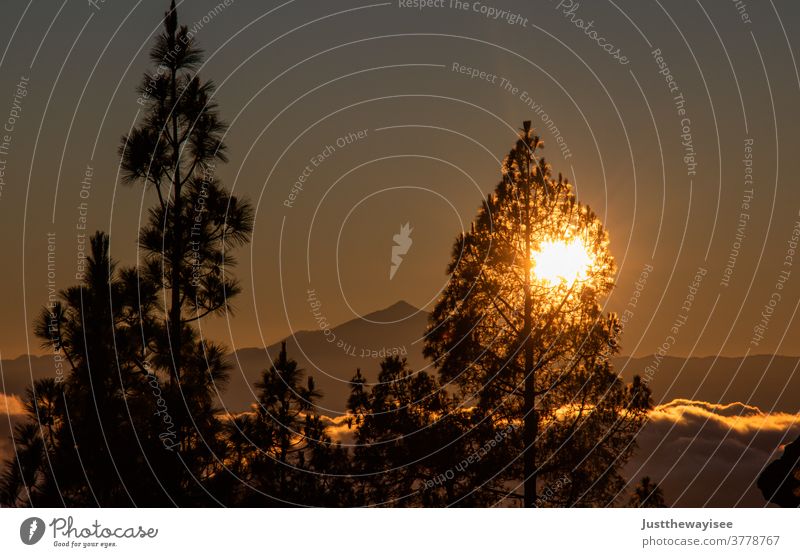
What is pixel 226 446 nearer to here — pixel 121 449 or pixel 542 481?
pixel 121 449

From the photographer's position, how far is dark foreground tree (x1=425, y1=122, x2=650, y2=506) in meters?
25.8

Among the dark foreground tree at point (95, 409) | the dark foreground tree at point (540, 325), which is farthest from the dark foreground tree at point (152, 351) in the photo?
the dark foreground tree at point (540, 325)

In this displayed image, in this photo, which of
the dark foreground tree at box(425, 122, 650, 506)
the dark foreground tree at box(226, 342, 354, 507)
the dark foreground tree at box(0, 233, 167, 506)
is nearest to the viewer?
the dark foreground tree at box(0, 233, 167, 506)

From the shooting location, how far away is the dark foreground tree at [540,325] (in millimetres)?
25797

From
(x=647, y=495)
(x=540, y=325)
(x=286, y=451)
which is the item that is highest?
(x=540, y=325)

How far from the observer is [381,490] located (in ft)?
88.3

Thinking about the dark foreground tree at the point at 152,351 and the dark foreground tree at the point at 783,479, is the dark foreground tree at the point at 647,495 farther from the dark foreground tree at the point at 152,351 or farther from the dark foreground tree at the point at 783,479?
the dark foreground tree at the point at 152,351

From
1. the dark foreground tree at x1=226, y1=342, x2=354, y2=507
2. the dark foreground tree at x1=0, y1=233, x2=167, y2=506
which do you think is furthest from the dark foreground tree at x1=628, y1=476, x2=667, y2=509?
the dark foreground tree at x1=0, y1=233, x2=167, y2=506

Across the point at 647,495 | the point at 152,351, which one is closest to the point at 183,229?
the point at 152,351

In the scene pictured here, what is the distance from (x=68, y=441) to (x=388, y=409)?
8.68 m

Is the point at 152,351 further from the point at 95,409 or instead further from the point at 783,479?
the point at 783,479

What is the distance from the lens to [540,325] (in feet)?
85.3

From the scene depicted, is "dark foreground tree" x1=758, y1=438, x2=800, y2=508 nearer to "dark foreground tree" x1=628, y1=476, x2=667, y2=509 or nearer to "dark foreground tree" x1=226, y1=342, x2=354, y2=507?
"dark foreground tree" x1=628, y1=476, x2=667, y2=509
